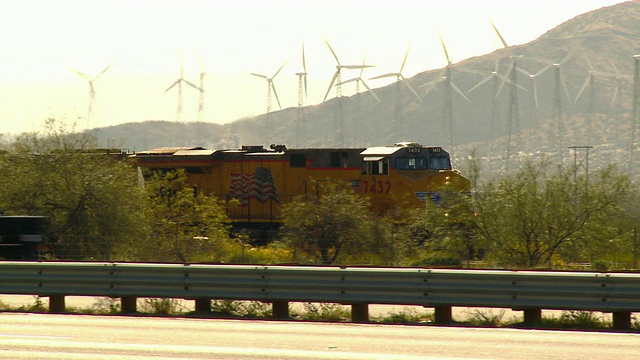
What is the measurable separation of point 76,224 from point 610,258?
1605 cm

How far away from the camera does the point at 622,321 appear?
49.9ft

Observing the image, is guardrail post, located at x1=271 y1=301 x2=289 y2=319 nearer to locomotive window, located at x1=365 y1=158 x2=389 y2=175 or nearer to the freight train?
the freight train

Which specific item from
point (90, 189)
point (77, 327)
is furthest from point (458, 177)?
point (77, 327)

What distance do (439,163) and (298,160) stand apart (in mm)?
5741

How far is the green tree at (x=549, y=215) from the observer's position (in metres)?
27.4

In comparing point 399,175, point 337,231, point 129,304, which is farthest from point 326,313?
point 399,175

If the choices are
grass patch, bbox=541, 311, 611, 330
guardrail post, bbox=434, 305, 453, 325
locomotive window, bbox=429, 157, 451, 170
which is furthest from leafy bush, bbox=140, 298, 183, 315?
locomotive window, bbox=429, 157, 451, 170

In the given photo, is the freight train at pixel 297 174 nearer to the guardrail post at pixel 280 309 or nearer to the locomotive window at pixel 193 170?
the locomotive window at pixel 193 170

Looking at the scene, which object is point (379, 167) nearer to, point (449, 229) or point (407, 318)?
point (449, 229)

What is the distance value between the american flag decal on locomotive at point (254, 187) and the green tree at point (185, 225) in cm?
364

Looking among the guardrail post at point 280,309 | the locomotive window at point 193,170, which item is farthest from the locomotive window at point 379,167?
the guardrail post at point 280,309

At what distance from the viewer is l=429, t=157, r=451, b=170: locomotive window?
3844 centimetres

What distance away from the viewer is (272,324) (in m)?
15.9

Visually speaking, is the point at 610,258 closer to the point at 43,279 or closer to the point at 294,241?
the point at 294,241
